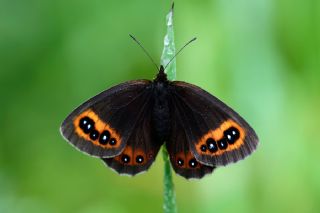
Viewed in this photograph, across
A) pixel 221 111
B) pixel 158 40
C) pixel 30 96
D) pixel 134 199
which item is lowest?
pixel 134 199

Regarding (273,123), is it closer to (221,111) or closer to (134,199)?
(221,111)

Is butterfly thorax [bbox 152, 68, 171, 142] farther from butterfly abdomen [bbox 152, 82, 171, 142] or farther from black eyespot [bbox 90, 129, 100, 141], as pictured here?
black eyespot [bbox 90, 129, 100, 141]

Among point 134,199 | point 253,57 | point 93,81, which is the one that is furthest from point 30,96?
point 253,57

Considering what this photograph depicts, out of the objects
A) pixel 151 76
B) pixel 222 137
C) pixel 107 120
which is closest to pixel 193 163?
pixel 222 137

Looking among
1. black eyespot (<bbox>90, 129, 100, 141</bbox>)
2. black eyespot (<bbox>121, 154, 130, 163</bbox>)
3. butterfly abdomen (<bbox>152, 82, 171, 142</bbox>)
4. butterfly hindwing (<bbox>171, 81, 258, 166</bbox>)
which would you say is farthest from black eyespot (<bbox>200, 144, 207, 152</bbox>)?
black eyespot (<bbox>90, 129, 100, 141</bbox>)

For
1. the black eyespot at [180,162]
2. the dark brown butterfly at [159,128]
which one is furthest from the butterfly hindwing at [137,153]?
the black eyespot at [180,162]

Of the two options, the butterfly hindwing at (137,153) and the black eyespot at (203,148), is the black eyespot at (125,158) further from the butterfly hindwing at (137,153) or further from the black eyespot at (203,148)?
the black eyespot at (203,148)

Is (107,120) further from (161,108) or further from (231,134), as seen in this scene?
(231,134)
